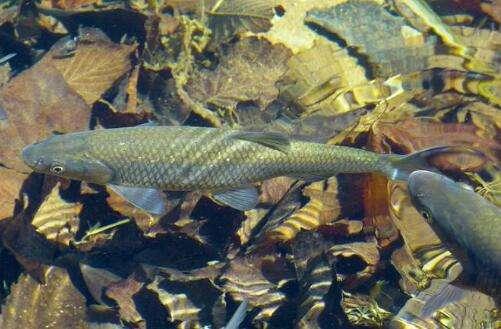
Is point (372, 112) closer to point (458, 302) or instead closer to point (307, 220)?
point (307, 220)

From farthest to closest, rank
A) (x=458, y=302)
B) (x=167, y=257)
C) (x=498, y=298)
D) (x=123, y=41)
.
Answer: (x=123, y=41) → (x=167, y=257) → (x=458, y=302) → (x=498, y=298)

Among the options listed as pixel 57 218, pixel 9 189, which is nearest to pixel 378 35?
pixel 57 218

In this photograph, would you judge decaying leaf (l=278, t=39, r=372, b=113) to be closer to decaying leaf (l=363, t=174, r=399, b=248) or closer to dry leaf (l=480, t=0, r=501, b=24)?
decaying leaf (l=363, t=174, r=399, b=248)

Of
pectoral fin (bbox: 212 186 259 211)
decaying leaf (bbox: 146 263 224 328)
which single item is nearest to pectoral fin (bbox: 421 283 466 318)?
pectoral fin (bbox: 212 186 259 211)

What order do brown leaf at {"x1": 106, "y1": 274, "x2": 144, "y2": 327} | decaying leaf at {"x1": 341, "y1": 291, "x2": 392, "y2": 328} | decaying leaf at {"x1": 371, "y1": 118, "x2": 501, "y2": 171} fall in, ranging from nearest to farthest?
1. decaying leaf at {"x1": 341, "y1": 291, "x2": 392, "y2": 328}
2. brown leaf at {"x1": 106, "y1": 274, "x2": 144, "y2": 327}
3. decaying leaf at {"x1": 371, "y1": 118, "x2": 501, "y2": 171}

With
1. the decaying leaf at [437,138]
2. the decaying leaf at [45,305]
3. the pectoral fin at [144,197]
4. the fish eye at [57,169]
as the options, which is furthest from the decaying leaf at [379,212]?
the decaying leaf at [45,305]

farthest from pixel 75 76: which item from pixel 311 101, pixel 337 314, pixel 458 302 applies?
pixel 458 302

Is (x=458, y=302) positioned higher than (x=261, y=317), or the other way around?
(x=458, y=302)
